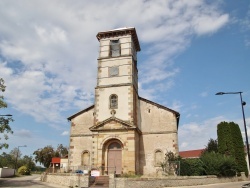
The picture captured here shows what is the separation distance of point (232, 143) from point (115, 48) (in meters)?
17.4

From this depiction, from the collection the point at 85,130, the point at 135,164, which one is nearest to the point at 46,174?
the point at 85,130

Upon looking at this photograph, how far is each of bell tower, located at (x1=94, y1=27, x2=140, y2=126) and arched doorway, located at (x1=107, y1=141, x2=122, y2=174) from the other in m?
2.88

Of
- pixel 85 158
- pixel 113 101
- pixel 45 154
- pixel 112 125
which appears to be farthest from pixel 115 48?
pixel 45 154

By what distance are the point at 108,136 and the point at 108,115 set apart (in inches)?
100

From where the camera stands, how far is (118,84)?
30078 millimetres

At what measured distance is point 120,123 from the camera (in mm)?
27578

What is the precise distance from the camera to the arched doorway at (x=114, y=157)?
88.5 feet

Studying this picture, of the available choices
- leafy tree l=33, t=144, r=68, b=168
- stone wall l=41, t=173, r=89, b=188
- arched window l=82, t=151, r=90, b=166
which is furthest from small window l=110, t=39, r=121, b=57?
leafy tree l=33, t=144, r=68, b=168

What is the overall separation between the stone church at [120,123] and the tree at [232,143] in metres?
5.60

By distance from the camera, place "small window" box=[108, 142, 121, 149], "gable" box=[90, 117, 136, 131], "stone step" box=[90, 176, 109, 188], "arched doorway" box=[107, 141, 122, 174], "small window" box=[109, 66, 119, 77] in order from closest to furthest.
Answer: "stone step" box=[90, 176, 109, 188] < "arched doorway" box=[107, 141, 122, 174] < "gable" box=[90, 117, 136, 131] < "small window" box=[108, 142, 121, 149] < "small window" box=[109, 66, 119, 77]

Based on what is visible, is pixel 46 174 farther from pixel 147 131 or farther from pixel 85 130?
pixel 147 131

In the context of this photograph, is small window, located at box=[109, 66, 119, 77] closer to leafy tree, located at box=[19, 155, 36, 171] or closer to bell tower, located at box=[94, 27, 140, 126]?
bell tower, located at box=[94, 27, 140, 126]

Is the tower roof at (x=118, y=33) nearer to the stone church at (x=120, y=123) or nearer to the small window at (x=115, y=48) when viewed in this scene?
the stone church at (x=120, y=123)

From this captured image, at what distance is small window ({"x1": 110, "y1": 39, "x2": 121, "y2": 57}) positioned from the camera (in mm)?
31625
